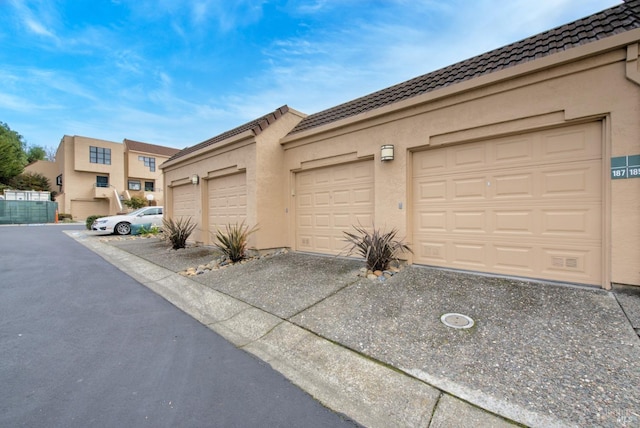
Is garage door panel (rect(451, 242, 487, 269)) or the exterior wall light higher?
the exterior wall light

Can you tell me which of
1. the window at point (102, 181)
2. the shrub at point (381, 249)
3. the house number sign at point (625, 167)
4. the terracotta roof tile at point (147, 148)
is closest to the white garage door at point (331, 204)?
the shrub at point (381, 249)

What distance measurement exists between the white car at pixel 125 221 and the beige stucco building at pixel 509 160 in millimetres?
11773

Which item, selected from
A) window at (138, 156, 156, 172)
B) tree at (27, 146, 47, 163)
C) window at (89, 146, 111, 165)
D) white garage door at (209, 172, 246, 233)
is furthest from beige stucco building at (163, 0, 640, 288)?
tree at (27, 146, 47, 163)

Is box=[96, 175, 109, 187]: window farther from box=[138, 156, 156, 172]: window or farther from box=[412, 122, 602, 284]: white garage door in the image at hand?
box=[412, 122, 602, 284]: white garage door

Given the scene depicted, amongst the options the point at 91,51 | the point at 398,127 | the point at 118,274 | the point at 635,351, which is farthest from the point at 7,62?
the point at 635,351

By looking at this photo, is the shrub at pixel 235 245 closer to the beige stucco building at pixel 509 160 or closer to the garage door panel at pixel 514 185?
the beige stucco building at pixel 509 160

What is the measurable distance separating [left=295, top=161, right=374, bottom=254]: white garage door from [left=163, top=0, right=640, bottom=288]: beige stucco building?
0.03 metres

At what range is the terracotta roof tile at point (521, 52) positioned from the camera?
A: 13.0 ft

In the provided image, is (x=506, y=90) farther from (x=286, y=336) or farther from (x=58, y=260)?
(x=58, y=260)

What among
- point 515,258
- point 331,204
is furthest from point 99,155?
point 515,258

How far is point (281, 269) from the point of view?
5.99m

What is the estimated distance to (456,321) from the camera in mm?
3283

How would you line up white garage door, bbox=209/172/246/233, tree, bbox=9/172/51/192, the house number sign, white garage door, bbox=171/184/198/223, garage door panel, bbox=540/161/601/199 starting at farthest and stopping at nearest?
tree, bbox=9/172/51/192 → white garage door, bbox=171/184/198/223 → white garage door, bbox=209/172/246/233 → garage door panel, bbox=540/161/601/199 → the house number sign

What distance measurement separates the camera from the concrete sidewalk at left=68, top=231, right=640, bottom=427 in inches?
80.4
